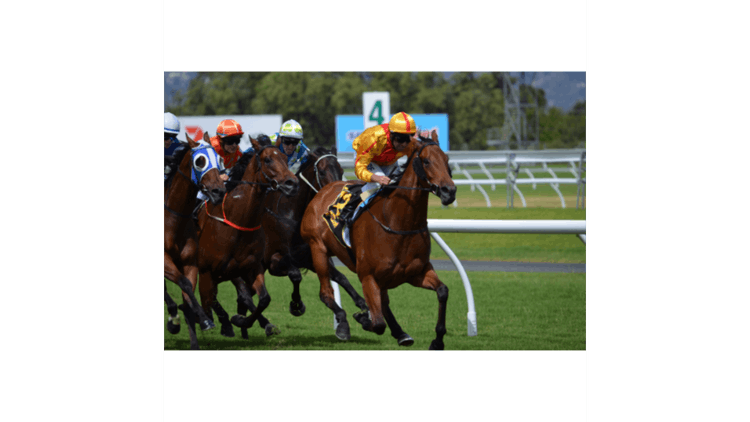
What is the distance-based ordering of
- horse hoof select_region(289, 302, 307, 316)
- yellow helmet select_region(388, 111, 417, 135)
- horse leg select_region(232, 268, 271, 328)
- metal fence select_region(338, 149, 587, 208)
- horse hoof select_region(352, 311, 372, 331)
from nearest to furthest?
yellow helmet select_region(388, 111, 417, 135) < horse hoof select_region(352, 311, 372, 331) < horse leg select_region(232, 268, 271, 328) < horse hoof select_region(289, 302, 307, 316) < metal fence select_region(338, 149, 587, 208)

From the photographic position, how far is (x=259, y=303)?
18.2 feet

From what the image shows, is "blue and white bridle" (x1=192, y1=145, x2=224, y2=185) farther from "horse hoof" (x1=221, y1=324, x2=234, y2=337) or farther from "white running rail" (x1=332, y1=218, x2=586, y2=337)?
"white running rail" (x1=332, y1=218, x2=586, y2=337)

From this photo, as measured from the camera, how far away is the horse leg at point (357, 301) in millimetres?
5168

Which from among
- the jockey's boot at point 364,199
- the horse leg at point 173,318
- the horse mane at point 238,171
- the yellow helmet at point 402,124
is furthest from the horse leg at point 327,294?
the yellow helmet at point 402,124

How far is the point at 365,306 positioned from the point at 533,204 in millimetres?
8765

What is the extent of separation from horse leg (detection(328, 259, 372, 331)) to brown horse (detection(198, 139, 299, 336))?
53 cm

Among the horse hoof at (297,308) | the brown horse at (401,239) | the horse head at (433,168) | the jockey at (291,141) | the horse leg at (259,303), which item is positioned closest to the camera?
the horse head at (433,168)

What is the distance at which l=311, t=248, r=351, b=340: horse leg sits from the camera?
5.27 metres

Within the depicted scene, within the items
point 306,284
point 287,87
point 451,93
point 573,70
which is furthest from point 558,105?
point 573,70

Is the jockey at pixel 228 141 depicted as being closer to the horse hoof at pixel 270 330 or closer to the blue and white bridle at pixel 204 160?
the blue and white bridle at pixel 204 160

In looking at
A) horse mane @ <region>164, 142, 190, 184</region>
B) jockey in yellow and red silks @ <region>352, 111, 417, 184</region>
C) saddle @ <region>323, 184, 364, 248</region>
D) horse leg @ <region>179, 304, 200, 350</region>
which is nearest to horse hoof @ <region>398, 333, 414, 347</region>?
saddle @ <region>323, 184, 364, 248</region>

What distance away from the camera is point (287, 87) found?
23.8 m

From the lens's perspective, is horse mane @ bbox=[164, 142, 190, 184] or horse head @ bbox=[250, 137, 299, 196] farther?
horse mane @ bbox=[164, 142, 190, 184]

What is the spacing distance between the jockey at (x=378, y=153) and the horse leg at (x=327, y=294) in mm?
483
